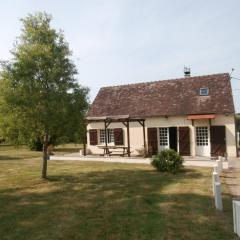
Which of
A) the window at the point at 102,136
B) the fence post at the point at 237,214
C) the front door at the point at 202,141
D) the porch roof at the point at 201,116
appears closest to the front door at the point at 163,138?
the front door at the point at 202,141

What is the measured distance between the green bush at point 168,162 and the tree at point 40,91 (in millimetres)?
4484

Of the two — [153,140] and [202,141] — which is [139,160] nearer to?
[153,140]

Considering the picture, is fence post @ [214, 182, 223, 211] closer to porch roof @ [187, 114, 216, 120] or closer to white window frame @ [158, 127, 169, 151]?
porch roof @ [187, 114, 216, 120]

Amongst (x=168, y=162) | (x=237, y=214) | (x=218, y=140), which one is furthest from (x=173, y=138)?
(x=237, y=214)

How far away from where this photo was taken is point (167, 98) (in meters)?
25.7

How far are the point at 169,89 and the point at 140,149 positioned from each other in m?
5.48

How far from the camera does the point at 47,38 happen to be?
14758 millimetres

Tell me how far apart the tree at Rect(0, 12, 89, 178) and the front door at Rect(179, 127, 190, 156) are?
408 inches

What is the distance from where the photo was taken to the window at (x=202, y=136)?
75.7ft

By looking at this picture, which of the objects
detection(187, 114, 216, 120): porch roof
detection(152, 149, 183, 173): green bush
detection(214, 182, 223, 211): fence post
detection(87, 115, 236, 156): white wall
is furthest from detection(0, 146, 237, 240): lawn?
detection(87, 115, 236, 156): white wall

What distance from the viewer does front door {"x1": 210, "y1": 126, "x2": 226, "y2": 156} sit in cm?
2233

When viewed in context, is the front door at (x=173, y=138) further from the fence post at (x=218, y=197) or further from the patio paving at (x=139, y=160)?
the fence post at (x=218, y=197)

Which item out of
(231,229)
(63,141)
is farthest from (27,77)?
(231,229)

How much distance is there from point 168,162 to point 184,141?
23.6 ft
